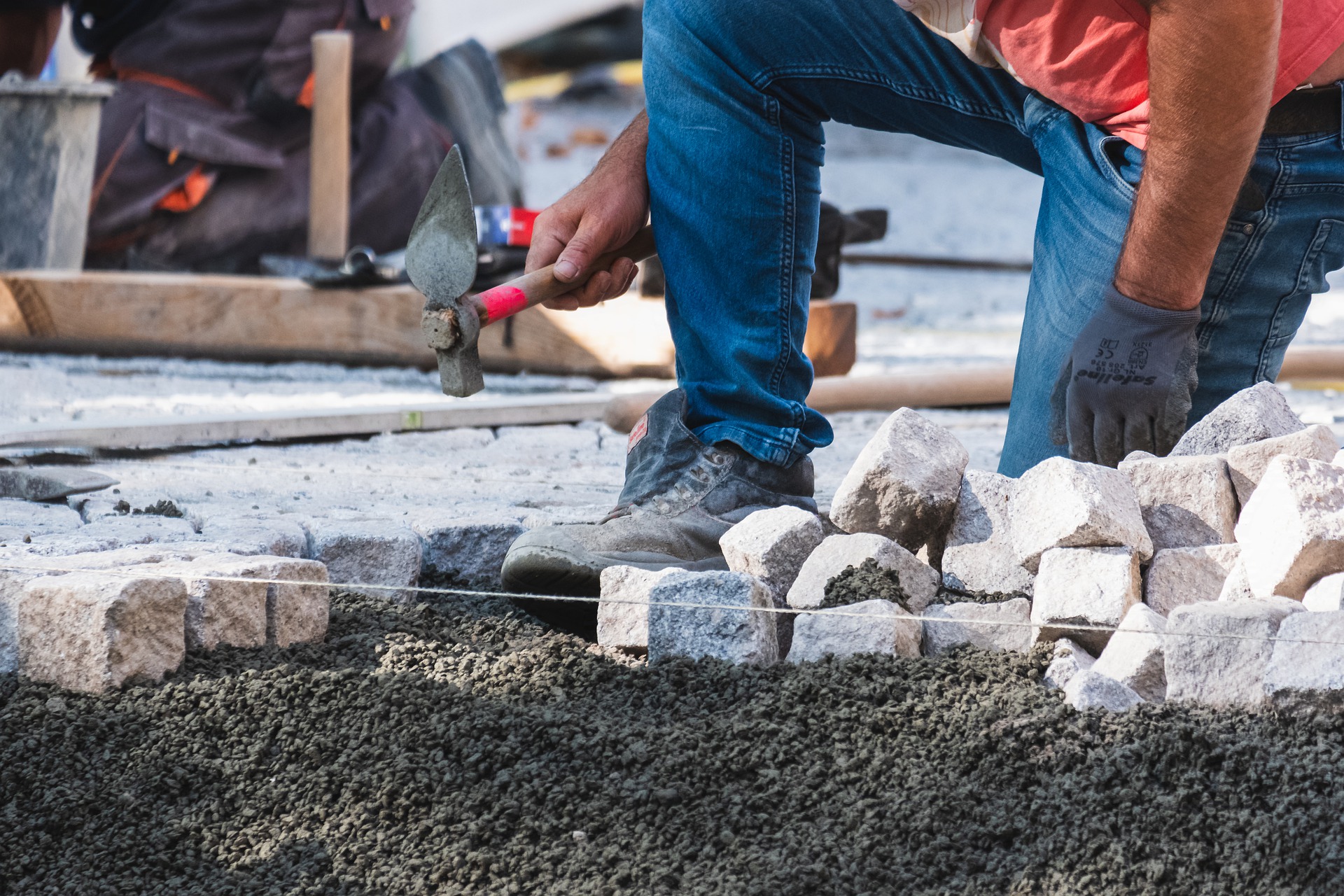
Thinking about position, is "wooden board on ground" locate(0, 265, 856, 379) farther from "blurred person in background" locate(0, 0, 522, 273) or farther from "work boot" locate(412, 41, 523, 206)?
"work boot" locate(412, 41, 523, 206)

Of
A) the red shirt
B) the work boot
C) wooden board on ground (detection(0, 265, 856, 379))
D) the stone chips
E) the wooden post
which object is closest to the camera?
the stone chips

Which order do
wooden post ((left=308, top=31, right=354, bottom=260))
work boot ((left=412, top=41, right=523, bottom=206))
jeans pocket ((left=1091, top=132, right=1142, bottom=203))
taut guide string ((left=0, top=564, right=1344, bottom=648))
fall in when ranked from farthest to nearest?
work boot ((left=412, top=41, right=523, bottom=206)) → wooden post ((left=308, top=31, right=354, bottom=260)) → jeans pocket ((left=1091, top=132, right=1142, bottom=203)) → taut guide string ((left=0, top=564, right=1344, bottom=648))

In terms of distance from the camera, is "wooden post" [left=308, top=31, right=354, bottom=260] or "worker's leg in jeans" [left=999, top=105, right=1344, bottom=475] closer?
"worker's leg in jeans" [left=999, top=105, right=1344, bottom=475]

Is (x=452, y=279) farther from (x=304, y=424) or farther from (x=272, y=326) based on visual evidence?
(x=272, y=326)

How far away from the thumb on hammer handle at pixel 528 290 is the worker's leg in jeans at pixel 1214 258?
705 mm

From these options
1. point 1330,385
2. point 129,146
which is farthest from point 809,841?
point 129,146

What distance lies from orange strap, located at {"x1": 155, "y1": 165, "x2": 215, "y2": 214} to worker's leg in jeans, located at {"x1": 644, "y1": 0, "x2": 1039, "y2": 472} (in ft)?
12.5

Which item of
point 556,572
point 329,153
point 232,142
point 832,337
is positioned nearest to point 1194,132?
point 556,572

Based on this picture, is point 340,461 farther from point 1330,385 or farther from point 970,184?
point 970,184

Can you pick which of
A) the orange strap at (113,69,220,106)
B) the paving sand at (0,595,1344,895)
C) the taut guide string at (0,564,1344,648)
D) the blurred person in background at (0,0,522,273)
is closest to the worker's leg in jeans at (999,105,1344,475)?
the taut guide string at (0,564,1344,648)

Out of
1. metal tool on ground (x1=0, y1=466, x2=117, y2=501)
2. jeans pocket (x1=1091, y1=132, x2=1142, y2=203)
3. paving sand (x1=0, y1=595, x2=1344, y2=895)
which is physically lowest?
paving sand (x1=0, y1=595, x2=1344, y2=895)

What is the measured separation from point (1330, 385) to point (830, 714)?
319 centimetres

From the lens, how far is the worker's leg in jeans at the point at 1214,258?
2.11 m

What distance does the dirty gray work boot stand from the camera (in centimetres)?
189
